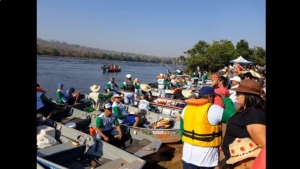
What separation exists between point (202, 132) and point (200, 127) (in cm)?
7

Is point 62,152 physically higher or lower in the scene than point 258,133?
lower

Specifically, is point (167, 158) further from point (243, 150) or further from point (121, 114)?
point (243, 150)

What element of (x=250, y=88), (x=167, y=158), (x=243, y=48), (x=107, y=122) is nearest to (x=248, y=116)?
(x=250, y=88)

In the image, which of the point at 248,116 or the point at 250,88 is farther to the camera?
the point at 250,88

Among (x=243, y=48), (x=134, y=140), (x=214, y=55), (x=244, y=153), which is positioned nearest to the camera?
(x=244, y=153)

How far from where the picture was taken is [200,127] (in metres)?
3.17

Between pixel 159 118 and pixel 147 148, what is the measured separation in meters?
2.79

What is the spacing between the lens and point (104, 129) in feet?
19.9

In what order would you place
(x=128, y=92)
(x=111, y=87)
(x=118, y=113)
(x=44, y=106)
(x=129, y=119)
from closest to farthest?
(x=118, y=113)
(x=44, y=106)
(x=129, y=119)
(x=128, y=92)
(x=111, y=87)

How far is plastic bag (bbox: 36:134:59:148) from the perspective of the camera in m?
5.49

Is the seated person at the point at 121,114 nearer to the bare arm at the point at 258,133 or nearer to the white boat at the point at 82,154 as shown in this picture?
the white boat at the point at 82,154

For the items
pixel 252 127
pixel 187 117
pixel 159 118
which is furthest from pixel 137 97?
pixel 252 127
